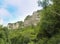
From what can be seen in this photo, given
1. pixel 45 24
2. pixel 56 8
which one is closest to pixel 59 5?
pixel 56 8

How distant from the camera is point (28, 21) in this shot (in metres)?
93.0

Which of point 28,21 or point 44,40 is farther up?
point 28,21

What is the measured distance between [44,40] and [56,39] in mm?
1605

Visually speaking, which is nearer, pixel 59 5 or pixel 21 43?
pixel 59 5

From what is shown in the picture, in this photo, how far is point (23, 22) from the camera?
95.5 m

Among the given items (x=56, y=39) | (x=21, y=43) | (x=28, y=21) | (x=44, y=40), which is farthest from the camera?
(x=28, y=21)

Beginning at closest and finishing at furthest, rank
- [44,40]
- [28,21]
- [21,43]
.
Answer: [44,40]
[21,43]
[28,21]

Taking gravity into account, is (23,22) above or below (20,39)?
above

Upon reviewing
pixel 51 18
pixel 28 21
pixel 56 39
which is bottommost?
pixel 56 39

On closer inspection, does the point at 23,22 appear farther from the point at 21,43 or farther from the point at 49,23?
the point at 49,23

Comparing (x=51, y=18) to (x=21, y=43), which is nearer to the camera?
(x=51, y=18)

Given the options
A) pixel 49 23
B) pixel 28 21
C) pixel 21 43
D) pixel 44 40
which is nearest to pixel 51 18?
pixel 49 23

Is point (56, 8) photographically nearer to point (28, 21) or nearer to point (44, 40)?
point (44, 40)

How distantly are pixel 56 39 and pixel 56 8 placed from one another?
1723mm
